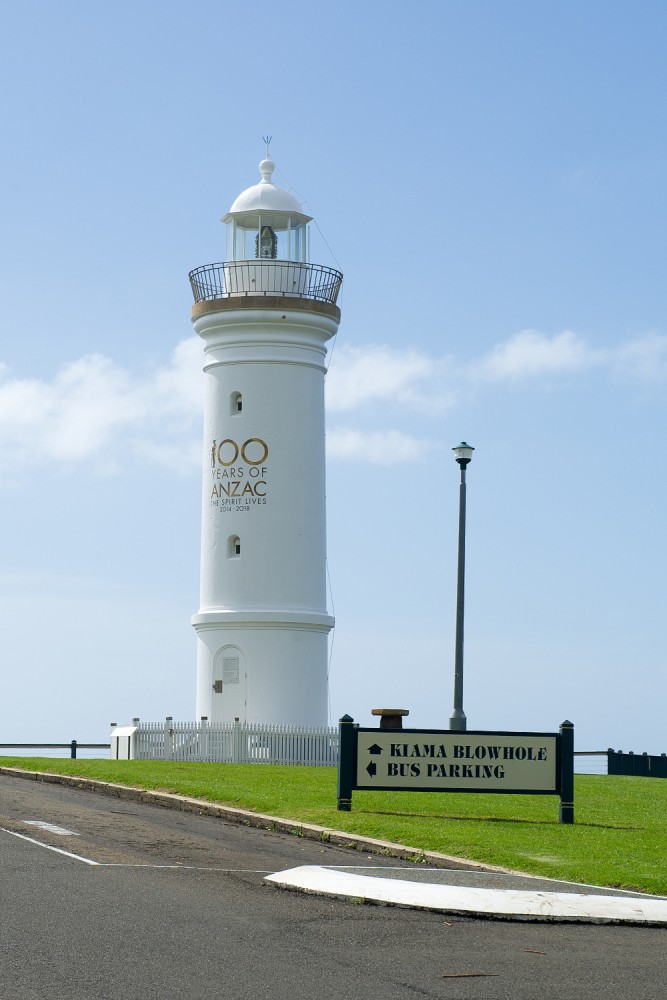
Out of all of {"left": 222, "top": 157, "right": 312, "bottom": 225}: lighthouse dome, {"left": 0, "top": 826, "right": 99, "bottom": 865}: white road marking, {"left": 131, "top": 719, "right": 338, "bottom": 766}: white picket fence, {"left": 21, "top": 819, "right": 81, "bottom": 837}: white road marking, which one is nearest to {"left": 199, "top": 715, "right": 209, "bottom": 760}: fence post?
{"left": 131, "top": 719, "right": 338, "bottom": 766}: white picket fence

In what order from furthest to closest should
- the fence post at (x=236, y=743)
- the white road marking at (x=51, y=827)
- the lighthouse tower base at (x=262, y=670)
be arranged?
1. the lighthouse tower base at (x=262, y=670)
2. the fence post at (x=236, y=743)
3. the white road marking at (x=51, y=827)

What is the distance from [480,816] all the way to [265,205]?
23.9m

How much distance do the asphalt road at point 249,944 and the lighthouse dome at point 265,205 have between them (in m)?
27.2

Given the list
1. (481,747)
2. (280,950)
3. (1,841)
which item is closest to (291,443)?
(481,747)

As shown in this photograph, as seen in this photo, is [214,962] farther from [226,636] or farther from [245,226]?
[245,226]

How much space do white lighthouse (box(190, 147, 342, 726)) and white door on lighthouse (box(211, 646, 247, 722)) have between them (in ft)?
0.09

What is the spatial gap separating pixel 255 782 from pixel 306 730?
1019 centimetres

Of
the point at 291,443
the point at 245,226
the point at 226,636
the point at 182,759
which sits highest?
the point at 245,226

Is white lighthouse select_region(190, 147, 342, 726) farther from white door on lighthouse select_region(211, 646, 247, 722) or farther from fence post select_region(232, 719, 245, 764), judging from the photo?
fence post select_region(232, 719, 245, 764)

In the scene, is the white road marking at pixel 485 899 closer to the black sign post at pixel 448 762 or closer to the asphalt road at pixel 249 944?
the asphalt road at pixel 249 944

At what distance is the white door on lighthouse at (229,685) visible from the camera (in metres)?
37.0

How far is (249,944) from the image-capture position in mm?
9812

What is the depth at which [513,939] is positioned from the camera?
10.6 metres

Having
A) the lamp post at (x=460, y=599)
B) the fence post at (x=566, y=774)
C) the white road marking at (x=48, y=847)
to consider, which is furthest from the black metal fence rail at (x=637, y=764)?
the white road marking at (x=48, y=847)
